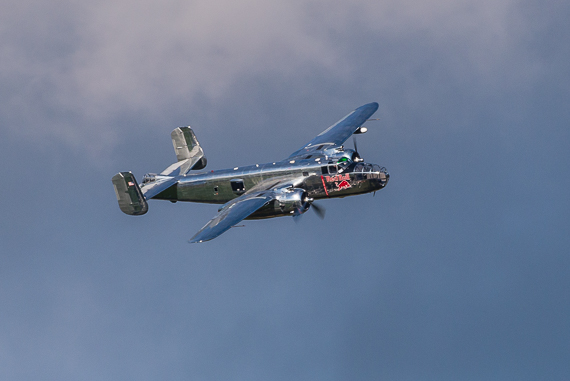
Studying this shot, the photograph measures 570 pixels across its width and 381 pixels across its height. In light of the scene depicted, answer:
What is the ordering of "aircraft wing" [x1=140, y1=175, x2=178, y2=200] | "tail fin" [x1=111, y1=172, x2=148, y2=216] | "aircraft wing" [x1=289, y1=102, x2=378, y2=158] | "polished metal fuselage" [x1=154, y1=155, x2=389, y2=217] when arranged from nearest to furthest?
"tail fin" [x1=111, y1=172, x2=148, y2=216] → "polished metal fuselage" [x1=154, y1=155, x2=389, y2=217] → "aircraft wing" [x1=140, y1=175, x2=178, y2=200] → "aircraft wing" [x1=289, y1=102, x2=378, y2=158]

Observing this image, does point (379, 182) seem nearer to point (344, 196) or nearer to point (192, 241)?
point (344, 196)

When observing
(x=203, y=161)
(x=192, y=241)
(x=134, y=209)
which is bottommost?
(x=192, y=241)

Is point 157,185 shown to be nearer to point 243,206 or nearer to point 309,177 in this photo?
point 243,206

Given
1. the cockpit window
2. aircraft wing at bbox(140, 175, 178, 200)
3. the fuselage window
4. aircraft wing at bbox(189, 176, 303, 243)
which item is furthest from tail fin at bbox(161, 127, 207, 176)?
the cockpit window

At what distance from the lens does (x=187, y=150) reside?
71.6m

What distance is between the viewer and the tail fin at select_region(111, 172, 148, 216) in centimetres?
6138

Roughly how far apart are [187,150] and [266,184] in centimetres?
1090

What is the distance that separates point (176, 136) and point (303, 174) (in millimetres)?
13783

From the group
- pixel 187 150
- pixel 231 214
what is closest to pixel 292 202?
pixel 231 214

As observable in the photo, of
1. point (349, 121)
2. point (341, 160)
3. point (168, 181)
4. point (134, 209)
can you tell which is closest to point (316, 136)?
point (349, 121)

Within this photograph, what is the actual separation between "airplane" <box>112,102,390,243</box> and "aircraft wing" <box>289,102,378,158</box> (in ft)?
0.25

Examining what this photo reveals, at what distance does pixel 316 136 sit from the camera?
71125 millimetres

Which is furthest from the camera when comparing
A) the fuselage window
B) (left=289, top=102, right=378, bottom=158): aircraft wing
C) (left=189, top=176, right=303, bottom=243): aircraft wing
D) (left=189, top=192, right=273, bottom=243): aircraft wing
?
(left=289, top=102, right=378, bottom=158): aircraft wing

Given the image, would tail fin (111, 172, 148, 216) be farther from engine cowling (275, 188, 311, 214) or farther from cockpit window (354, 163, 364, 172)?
cockpit window (354, 163, 364, 172)
